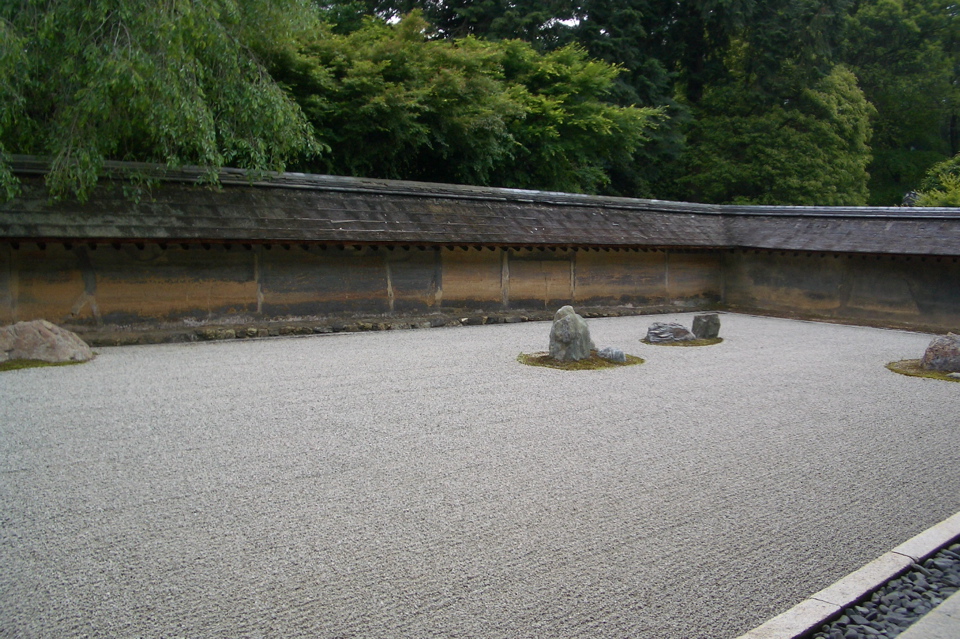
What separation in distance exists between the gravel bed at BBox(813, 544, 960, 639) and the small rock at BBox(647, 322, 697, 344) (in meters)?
6.89

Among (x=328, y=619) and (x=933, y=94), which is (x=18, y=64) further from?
(x=933, y=94)

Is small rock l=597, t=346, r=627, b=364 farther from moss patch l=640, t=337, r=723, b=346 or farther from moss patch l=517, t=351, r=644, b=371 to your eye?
moss patch l=640, t=337, r=723, b=346

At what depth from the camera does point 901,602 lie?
10.6 feet

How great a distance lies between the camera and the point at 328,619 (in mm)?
2887

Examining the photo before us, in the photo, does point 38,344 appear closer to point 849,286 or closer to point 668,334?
point 668,334

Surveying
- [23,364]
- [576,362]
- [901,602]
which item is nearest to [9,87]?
[23,364]

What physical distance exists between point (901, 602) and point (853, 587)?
22 cm

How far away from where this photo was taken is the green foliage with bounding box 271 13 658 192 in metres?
15.8

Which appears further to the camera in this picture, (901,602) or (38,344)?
(38,344)

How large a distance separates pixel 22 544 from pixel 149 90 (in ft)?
21.1

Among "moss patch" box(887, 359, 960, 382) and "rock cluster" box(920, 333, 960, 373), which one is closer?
"moss patch" box(887, 359, 960, 382)

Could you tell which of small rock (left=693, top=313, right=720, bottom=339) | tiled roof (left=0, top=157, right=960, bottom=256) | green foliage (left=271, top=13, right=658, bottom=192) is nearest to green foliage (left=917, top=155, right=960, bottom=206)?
tiled roof (left=0, top=157, right=960, bottom=256)

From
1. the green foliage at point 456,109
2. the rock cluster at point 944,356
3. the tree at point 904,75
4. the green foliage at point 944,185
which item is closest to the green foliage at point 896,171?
the tree at point 904,75

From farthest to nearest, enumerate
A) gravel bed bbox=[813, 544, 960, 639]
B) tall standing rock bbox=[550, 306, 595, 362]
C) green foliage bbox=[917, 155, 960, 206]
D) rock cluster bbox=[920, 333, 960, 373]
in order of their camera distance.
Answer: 1. green foliage bbox=[917, 155, 960, 206]
2. tall standing rock bbox=[550, 306, 595, 362]
3. rock cluster bbox=[920, 333, 960, 373]
4. gravel bed bbox=[813, 544, 960, 639]
